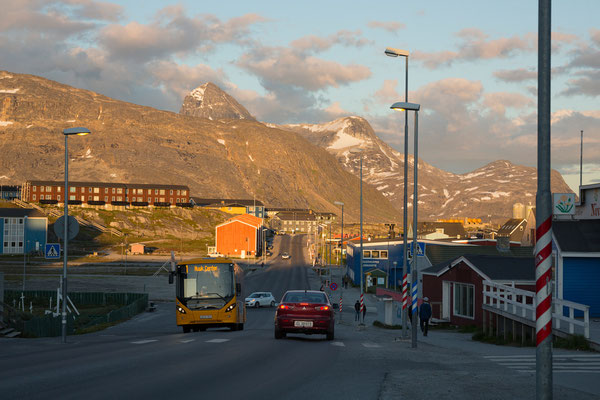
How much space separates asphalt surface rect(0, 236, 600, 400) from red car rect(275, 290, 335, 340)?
4.80ft

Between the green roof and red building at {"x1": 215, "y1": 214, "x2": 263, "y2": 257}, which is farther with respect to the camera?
red building at {"x1": 215, "y1": 214, "x2": 263, "y2": 257}

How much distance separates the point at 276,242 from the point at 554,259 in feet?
520

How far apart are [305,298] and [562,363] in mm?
9813

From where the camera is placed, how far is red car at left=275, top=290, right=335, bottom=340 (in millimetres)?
23812

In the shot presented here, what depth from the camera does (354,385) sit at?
501 inches

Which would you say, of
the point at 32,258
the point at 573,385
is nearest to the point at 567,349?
the point at 573,385

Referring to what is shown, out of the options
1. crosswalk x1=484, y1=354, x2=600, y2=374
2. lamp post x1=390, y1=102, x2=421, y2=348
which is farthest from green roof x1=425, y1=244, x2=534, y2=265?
crosswalk x1=484, y1=354, x2=600, y2=374

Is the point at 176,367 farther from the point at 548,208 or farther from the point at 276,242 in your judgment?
the point at 276,242

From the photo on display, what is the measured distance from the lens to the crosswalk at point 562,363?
1567cm

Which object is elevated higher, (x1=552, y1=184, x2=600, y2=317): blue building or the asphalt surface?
(x1=552, y1=184, x2=600, y2=317): blue building

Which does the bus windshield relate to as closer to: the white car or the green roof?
the green roof

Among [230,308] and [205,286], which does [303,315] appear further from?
[205,286]

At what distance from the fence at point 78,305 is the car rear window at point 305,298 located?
14.4 metres

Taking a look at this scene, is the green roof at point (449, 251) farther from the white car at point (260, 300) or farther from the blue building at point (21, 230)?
the blue building at point (21, 230)
